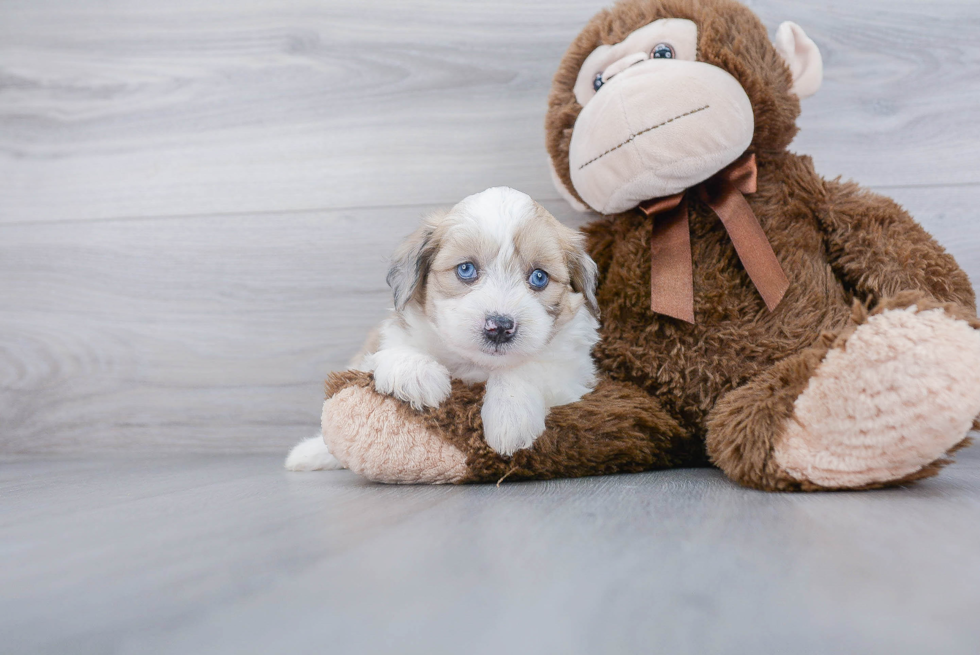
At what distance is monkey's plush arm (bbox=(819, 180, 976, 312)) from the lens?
1.13 metres

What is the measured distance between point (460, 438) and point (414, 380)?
125mm

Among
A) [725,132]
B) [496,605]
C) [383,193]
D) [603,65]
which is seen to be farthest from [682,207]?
[496,605]

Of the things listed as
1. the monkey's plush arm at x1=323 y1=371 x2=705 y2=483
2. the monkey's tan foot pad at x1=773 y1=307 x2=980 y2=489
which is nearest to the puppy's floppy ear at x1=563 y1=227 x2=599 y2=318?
the monkey's plush arm at x1=323 y1=371 x2=705 y2=483

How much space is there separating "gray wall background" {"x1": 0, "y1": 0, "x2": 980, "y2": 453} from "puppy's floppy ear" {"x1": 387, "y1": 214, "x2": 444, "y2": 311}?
0.51m

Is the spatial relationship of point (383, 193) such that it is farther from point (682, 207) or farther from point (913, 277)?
point (913, 277)

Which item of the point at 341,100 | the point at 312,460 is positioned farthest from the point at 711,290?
the point at 341,100

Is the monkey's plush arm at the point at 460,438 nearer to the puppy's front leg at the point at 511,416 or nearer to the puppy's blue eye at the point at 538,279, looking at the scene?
the puppy's front leg at the point at 511,416

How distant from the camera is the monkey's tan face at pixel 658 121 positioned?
3.81 ft

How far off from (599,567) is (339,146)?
1.41 m

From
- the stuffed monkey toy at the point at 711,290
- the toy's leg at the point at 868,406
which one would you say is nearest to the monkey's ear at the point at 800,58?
the stuffed monkey toy at the point at 711,290

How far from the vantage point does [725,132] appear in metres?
1.17

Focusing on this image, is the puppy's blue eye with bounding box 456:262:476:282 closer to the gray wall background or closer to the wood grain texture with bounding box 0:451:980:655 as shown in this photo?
the wood grain texture with bounding box 0:451:980:655

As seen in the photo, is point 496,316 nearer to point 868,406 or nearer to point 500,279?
point 500,279

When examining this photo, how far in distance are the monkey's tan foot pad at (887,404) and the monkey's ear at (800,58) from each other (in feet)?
1.95
